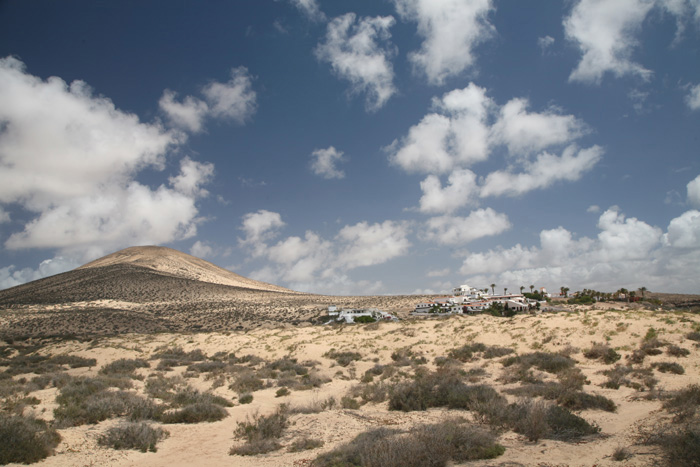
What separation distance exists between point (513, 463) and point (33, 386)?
19.3 metres

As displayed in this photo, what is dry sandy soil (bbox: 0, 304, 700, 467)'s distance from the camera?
8.36 m

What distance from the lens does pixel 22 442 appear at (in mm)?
8305

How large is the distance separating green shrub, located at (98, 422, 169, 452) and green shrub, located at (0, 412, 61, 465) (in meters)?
1.11

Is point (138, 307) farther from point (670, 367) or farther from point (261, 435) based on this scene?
point (670, 367)

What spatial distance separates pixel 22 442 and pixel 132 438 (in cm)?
221

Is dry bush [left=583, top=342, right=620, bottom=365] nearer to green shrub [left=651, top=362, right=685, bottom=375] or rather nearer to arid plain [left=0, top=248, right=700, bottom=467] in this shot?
arid plain [left=0, top=248, right=700, bottom=467]

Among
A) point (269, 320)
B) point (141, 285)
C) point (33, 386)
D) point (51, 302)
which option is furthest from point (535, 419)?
point (141, 285)

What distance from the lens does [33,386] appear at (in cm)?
1622

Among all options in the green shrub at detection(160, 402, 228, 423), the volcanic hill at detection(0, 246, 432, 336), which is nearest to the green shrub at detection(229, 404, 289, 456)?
the green shrub at detection(160, 402, 228, 423)

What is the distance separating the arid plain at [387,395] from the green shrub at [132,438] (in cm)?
7

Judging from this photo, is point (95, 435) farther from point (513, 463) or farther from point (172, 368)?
point (172, 368)

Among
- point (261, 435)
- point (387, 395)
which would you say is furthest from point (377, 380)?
point (261, 435)

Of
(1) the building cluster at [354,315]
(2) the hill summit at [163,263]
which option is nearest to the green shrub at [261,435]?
(1) the building cluster at [354,315]

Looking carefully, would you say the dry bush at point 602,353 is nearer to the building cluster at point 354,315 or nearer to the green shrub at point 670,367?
the green shrub at point 670,367
